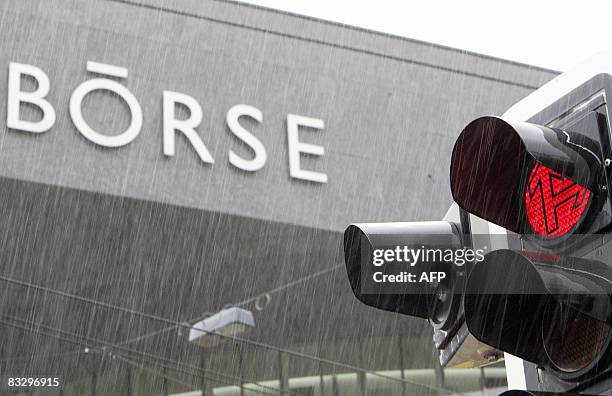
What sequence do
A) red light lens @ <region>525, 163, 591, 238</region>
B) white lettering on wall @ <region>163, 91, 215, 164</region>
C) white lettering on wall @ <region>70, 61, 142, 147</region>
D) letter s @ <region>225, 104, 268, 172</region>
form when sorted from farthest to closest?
letter s @ <region>225, 104, 268, 172</region>, white lettering on wall @ <region>163, 91, 215, 164</region>, white lettering on wall @ <region>70, 61, 142, 147</region>, red light lens @ <region>525, 163, 591, 238</region>

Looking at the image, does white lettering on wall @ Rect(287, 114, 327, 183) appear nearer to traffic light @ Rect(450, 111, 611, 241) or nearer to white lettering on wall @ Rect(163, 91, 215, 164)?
white lettering on wall @ Rect(163, 91, 215, 164)

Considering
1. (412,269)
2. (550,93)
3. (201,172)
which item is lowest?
(412,269)

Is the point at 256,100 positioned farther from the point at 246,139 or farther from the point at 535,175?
the point at 535,175

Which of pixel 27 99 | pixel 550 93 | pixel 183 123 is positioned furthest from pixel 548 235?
pixel 183 123

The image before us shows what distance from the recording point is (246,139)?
14281mm

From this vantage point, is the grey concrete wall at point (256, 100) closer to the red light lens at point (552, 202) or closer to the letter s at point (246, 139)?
the letter s at point (246, 139)

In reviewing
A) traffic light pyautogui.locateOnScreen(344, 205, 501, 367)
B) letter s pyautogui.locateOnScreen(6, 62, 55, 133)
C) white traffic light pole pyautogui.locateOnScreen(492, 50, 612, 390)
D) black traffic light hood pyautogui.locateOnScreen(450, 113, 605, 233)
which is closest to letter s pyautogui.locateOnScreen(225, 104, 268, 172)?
letter s pyautogui.locateOnScreen(6, 62, 55, 133)

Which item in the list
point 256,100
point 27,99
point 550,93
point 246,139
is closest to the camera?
point 550,93

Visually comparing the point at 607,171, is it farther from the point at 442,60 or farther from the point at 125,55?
the point at 442,60

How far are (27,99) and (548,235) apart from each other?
466 inches

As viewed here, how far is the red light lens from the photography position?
2.00 metres

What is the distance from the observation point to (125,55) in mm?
13844

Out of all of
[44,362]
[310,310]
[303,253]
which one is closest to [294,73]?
[303,253]

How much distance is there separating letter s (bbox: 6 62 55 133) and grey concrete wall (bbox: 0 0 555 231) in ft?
0.31
